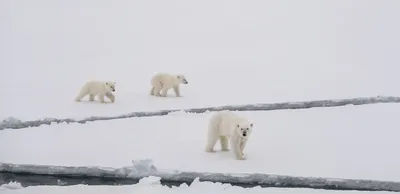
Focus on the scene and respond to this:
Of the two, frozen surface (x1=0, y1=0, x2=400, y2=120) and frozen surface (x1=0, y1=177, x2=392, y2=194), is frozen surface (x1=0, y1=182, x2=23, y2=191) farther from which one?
frozen surface (x1=0, y1=0, x2=400, y2=120)

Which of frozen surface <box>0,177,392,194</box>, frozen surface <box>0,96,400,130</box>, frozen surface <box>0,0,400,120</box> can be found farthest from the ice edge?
frozen surface <box>0,0,400,120</box>

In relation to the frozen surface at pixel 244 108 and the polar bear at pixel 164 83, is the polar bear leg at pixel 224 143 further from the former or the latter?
the polar bear at pixel 164 83

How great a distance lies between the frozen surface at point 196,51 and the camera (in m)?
13.3

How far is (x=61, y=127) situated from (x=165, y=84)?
397cm

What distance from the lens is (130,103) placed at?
481 inches

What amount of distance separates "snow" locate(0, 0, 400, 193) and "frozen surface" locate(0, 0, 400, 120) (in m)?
0.06

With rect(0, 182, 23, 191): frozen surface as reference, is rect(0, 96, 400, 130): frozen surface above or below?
above

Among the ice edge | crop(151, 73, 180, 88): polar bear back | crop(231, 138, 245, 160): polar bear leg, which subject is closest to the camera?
the ice edge

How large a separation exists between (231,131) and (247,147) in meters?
0.75

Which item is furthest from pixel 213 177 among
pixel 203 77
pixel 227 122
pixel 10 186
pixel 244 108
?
pixel 203 77

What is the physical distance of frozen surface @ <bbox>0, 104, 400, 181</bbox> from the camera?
7.09 m

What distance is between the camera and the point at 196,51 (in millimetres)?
Result: 25062

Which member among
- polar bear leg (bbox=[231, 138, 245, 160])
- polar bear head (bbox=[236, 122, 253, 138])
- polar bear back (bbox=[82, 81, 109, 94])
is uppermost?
polar bear back (bbox=[82, 81, 109, 94])

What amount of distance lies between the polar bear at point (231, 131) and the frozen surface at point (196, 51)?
3.45 metres
